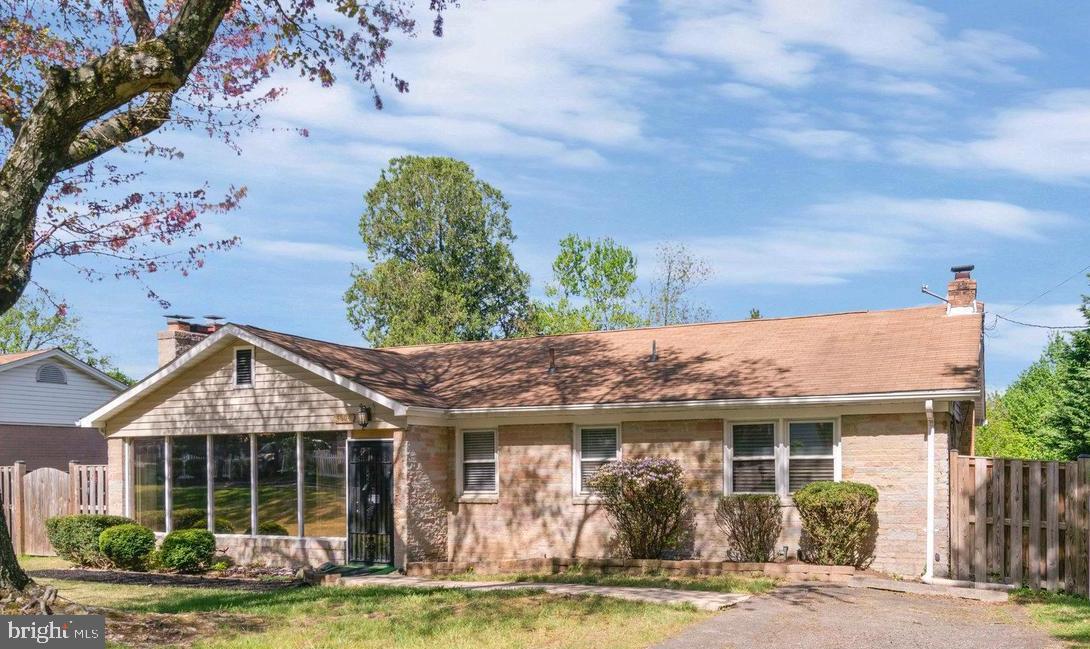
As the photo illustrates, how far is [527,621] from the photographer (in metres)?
11.8

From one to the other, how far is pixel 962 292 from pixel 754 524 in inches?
240

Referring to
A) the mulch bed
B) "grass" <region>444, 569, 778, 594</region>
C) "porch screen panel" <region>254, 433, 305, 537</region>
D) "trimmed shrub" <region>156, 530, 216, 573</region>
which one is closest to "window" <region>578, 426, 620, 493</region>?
"grass" <region>444, 569, 778, 594</region>

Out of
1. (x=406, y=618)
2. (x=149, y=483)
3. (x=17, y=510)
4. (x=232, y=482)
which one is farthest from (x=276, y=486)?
(x=406, y=618)

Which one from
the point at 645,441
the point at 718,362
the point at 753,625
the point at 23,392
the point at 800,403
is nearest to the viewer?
the point at 753,625

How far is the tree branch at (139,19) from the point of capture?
40.4 feet

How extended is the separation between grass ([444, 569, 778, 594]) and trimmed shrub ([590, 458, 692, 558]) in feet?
3.75

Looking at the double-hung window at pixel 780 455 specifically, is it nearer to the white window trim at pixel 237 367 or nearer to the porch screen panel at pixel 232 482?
the white window trim at pixel 237 367

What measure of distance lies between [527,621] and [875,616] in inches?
166

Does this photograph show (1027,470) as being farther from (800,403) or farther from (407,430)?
(407,430)

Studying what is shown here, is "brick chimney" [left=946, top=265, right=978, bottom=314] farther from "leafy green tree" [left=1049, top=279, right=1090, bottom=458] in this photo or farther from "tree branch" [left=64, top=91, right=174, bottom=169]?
"tree branch" [left=64, top=91, right=174, bottom=169]

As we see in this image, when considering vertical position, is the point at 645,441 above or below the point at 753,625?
above

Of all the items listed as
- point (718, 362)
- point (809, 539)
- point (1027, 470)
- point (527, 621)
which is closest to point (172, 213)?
point (527, 621)

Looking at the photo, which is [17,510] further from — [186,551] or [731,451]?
[731,451]

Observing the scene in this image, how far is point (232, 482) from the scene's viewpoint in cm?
2002
